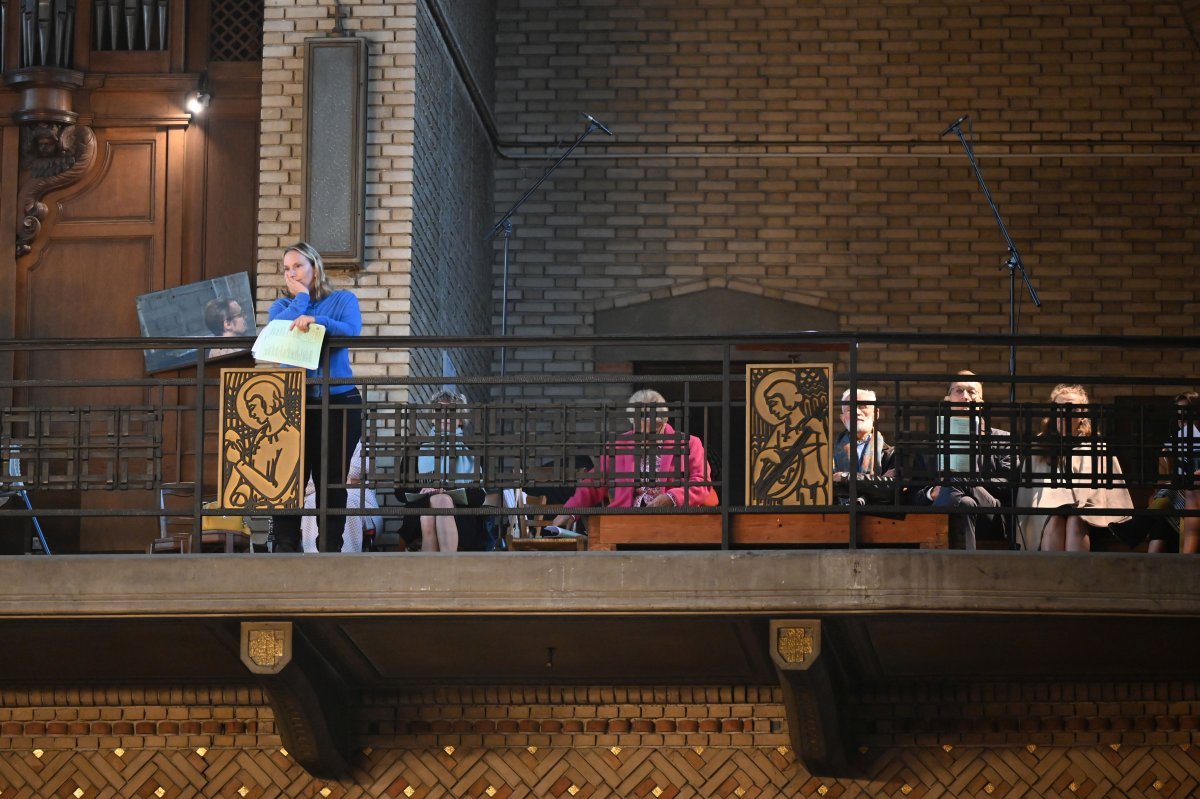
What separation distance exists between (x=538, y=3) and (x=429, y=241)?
3.17 m

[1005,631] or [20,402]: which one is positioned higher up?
[20,402]

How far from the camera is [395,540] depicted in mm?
10359

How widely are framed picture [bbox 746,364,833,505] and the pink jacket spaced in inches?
10.4

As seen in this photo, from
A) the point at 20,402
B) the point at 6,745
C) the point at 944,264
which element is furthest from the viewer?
the point at 944,264

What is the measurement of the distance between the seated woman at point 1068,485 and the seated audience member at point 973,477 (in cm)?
→ 14

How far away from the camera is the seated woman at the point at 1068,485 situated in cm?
807

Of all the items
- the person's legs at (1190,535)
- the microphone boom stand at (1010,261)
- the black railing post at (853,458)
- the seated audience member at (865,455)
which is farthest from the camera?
the microphone boom stand at (1010,261)

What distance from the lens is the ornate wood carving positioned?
1120cm

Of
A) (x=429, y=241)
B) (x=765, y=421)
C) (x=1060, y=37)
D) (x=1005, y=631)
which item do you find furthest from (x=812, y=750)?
(x=1060, y=37)

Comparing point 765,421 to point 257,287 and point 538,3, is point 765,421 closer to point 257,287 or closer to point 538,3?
point 257,287

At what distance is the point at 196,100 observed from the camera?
36.6ft

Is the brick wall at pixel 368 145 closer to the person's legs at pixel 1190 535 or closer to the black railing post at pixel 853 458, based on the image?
the black railing post at pixel 853 458

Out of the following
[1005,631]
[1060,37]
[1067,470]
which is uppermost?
[1060,37]

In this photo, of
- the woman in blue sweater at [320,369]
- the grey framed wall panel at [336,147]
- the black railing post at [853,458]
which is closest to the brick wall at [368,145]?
the grey framed wall panel at [336,147]
